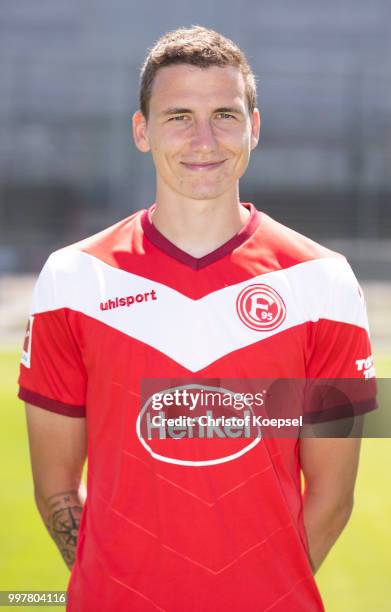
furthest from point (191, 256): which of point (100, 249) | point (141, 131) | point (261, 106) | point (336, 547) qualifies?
point (261, 106)


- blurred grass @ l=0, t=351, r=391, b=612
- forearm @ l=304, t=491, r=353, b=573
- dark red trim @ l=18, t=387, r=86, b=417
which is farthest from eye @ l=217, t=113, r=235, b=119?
blurred grass @ l=0, t=351, r=391, b=612

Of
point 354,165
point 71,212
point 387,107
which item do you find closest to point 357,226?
point 354,165

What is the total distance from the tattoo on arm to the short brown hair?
2.64 feet

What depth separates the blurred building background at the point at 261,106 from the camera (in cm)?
2667

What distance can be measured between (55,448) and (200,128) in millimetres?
698

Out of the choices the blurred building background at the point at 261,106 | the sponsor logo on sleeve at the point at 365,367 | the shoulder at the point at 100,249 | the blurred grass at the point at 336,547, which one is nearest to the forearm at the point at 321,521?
the sponsor logo on sleeve at the point at 365,367

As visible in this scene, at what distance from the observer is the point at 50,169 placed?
26875 mm

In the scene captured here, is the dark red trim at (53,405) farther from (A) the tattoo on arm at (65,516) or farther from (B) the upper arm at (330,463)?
(B) the upper arm at (330,463)

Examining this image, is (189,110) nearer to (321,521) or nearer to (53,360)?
(53,360)

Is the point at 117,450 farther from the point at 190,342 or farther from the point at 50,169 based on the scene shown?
the point at 50,169

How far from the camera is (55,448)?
1.68 metres

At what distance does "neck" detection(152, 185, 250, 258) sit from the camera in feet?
5.46

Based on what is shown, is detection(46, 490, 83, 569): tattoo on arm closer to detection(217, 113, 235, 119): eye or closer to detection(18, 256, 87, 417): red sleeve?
detection(18, 256, 87, 417): red sleeve

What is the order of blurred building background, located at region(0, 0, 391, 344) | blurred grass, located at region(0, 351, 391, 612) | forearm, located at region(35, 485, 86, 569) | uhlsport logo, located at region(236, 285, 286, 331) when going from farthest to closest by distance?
blurred building background, located at region(0, 0, 391, 344) < blurred grass, located at region(0, 351, 391, 612) < forearm, located at region(35, 485, 86, 569) < uhlsport logo, located at region(236, 285, 286, 331)
